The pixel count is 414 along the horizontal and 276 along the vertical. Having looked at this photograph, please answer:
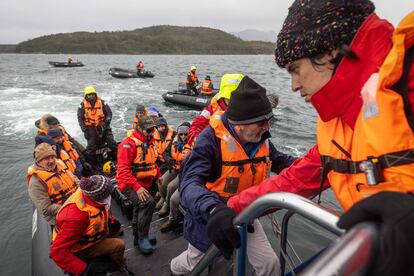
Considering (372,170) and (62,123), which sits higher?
(372,170)

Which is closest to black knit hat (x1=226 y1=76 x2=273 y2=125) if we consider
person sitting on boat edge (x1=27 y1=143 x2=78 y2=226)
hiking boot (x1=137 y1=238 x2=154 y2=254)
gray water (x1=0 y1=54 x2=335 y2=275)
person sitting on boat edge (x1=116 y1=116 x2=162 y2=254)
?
person sitting on boat edge (x1=116 y1=116 x2=162 y2=254)

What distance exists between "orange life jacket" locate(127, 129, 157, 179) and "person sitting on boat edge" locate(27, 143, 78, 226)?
1.13m

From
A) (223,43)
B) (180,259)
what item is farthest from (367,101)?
(223,43)

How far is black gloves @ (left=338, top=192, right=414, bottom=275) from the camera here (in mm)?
517

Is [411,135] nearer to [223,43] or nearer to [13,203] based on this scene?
[13,203]

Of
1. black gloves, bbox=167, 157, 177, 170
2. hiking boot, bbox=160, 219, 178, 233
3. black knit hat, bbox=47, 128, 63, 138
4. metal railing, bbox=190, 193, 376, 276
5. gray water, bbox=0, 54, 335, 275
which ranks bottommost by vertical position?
gray water, bbox=0, 54, 335, 275

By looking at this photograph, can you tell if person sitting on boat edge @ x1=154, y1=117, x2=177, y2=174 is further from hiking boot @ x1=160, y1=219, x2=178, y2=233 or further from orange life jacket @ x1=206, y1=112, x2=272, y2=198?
orange life jacket @ x1=206, y1=112, x2=272, y2=198

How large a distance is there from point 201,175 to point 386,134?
1399 millimetres

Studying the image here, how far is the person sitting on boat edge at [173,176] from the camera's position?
5.02 metres

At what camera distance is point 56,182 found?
15.0ft

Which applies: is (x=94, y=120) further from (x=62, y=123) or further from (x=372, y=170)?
(x=372, y=170)

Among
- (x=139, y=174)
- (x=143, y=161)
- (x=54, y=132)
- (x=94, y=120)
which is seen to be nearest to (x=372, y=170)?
(x=143, y=161)

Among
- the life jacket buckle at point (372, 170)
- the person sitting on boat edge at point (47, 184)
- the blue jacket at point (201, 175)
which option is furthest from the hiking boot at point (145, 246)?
the life jacket buckle at point (372, 170)

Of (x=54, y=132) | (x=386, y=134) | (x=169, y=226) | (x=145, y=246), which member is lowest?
(x=169, y=226)
